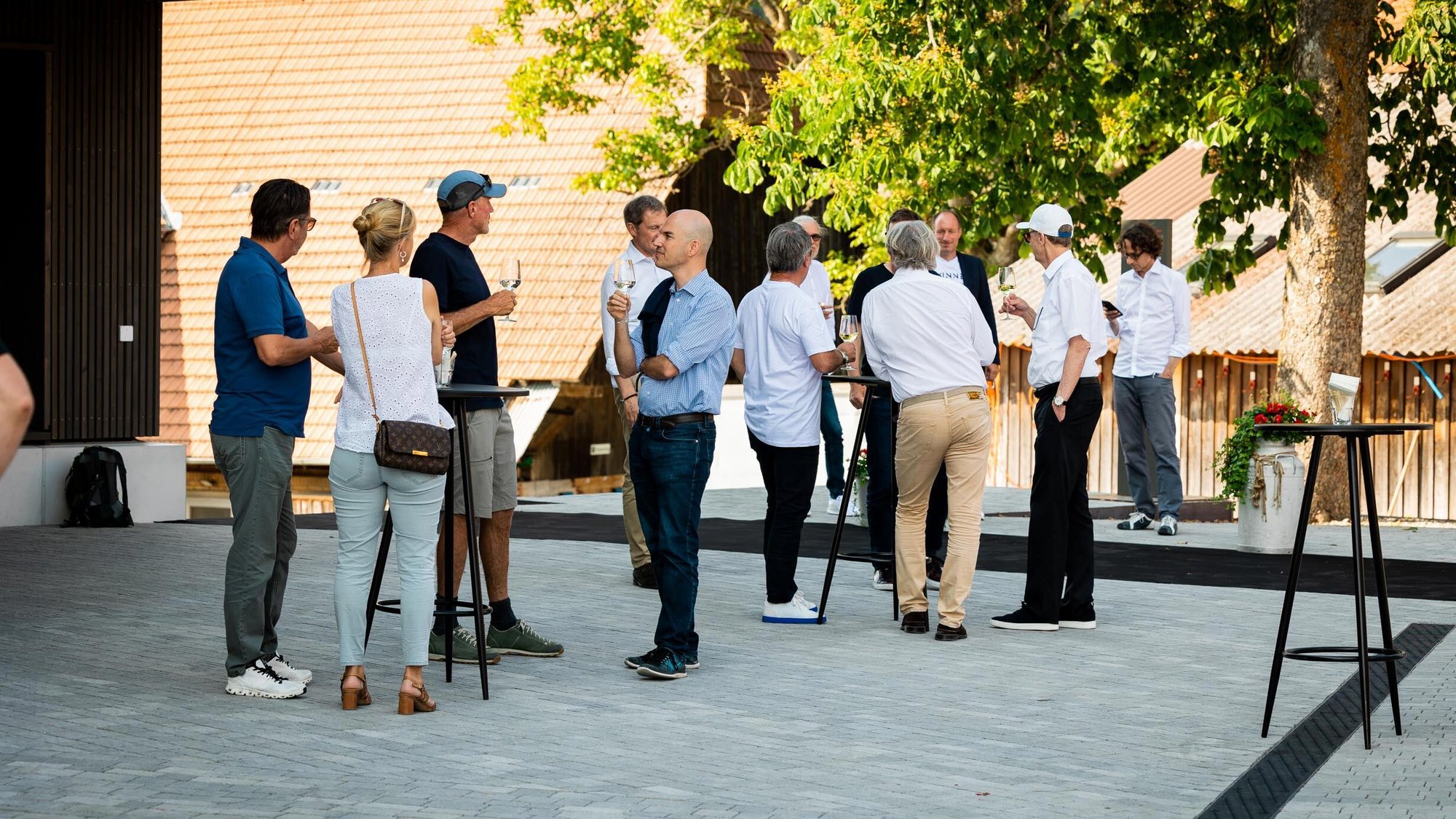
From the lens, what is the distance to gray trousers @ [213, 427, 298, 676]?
673cm

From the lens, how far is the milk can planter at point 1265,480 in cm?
1194

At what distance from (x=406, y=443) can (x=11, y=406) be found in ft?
10.9

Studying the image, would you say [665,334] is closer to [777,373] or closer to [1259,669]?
[777,373]

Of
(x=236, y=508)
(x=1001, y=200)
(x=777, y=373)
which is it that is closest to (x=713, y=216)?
(x=1001, y=200)

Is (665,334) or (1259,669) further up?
(665,334)

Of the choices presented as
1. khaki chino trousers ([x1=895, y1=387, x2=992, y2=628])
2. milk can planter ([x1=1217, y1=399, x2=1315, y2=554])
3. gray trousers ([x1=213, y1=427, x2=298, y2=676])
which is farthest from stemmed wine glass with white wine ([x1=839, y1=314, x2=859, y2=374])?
milk can planter ([x1=1217, y1=399, x2=1315, y2=554])

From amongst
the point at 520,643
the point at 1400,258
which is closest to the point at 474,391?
the point at 520,643

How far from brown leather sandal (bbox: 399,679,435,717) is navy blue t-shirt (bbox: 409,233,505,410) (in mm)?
1196

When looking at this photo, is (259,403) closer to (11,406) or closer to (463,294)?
(463,294)

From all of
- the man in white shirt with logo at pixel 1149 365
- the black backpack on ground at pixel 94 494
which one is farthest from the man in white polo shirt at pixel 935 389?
the black backpack on ground at pixel 94 494

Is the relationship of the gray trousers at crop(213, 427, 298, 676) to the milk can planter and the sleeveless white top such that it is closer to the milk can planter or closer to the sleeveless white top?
→ the sleeveless white top

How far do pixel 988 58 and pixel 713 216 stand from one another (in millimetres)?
12016

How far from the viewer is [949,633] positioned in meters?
8.34

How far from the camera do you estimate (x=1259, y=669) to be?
764 cm
